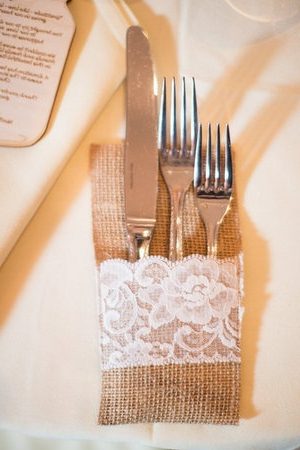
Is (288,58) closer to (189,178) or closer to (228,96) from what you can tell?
(228,96)

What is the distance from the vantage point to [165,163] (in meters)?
0.57

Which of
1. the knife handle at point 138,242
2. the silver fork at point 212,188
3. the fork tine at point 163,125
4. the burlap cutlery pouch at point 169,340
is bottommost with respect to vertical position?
the burlap cutlery pouch at point 169,340

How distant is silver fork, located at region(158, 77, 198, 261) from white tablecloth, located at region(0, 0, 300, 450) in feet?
0.23

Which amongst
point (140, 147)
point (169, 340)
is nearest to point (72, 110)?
point (140, 147)

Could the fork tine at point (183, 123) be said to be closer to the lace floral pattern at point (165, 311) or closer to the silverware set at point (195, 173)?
the silverware set at point (195, 173)

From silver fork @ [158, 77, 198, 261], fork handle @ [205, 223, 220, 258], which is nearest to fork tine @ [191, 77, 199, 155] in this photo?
silver fork @ [158, 77, 198, 261]

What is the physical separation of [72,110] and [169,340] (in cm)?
34

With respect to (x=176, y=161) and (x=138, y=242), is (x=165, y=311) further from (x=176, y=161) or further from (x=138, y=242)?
(x=176, y=161)

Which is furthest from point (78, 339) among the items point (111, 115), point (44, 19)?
point (44, 19)

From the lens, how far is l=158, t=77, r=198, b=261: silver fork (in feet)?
1.80

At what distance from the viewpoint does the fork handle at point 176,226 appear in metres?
0.53


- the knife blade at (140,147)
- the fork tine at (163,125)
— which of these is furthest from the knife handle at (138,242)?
the fork tine at (163,125)

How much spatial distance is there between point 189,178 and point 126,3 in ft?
1.12

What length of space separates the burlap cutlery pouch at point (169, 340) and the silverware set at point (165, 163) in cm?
4
